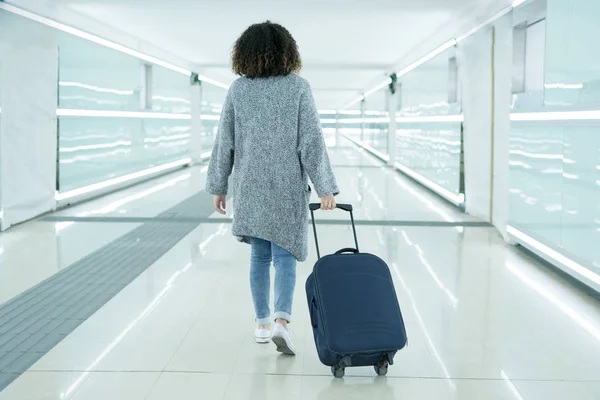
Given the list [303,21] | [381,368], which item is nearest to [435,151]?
[303,21]

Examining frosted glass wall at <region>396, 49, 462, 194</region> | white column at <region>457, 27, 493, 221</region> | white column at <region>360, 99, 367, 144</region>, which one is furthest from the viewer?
white column at <region>360, 99, 367, 144</region>

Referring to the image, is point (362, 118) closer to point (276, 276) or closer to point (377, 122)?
point (377, 122)

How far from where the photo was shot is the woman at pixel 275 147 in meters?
3.54

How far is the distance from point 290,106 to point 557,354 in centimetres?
183

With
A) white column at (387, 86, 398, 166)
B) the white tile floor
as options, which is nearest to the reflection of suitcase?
the white tile floor

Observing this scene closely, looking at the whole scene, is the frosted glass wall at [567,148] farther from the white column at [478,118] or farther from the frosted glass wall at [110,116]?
the frosted glass wall at [110,116]

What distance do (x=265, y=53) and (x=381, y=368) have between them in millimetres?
1551

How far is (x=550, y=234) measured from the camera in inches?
240

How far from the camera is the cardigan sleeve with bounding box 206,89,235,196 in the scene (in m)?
3.62

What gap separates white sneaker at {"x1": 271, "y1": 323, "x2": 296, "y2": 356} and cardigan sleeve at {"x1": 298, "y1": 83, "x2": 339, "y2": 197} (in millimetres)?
673

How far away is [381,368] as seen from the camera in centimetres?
341

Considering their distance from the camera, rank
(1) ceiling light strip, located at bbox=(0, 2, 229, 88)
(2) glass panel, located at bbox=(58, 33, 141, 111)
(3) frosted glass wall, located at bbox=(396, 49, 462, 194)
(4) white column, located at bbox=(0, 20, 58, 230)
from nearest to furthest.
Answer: (4) white column, located at bbox=(0, 20, 58, 230) < (1) ceiling light strip, located at bbox=(0, 2, 229, 88) < (2) glass panel, located at bbox=(58, 33, 141, 111) < (3) frosted glass wall, located at bbox=(396, 49, 462, 194)

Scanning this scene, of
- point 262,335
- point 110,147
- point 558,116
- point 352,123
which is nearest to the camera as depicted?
point 262,335

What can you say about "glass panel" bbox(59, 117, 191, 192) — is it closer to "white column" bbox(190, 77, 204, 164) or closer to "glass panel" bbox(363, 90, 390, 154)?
"white column" bbox(190, 77, 204, 164)
